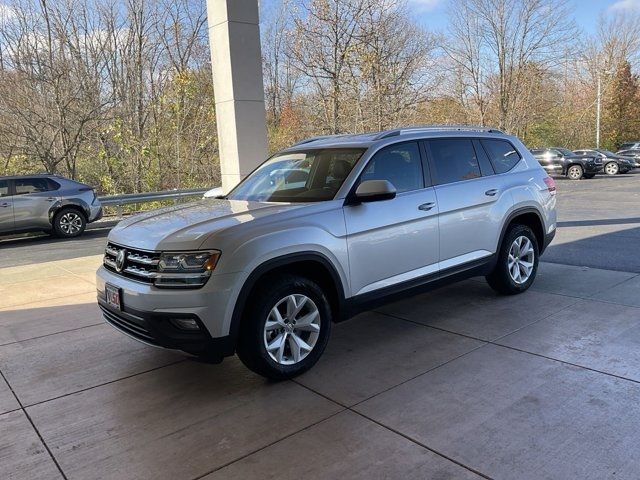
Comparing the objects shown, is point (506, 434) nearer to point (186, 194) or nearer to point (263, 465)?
point (263, 465)

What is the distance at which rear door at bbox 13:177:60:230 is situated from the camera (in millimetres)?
12109

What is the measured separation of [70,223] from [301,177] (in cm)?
999

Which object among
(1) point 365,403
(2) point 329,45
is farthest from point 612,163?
(1) point 365,403

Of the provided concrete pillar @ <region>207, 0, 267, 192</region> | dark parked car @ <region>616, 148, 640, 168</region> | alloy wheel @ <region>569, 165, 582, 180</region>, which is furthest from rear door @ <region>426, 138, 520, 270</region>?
dark parked car @ <region>616, 148, 640, 168</region>

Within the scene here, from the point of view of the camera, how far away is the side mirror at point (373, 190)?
4109 millimetres

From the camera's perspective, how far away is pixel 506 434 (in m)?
3.04

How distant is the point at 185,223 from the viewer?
3943 millimetres

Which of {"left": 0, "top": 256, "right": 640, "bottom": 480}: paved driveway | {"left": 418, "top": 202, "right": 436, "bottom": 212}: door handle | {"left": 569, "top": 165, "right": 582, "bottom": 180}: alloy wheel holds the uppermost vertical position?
{"left": 418, "top": 202, "right": 436, "bottom": 212}: door handle

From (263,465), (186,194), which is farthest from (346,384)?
(186,194)

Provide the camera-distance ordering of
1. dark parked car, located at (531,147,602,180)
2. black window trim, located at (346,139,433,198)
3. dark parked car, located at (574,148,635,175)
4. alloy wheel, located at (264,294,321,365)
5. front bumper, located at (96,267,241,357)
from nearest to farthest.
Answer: front bumper, located at (96,267,241,357), alloy wheel, located at (264,294,321,365), black window trim, located at (346,139,433,198), dark parked car, located at (531,147,602,180), dark parked car, located at (574,148,635,175)

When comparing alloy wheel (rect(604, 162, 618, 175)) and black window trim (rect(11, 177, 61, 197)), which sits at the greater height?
black window trim (rect(11, 177, 61, 197))

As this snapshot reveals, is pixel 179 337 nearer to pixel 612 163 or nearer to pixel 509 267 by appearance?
pixel 509 267

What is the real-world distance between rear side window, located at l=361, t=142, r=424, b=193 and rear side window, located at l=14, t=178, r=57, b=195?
1071 cm

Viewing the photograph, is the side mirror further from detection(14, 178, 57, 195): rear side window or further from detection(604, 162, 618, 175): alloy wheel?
detection(604, 162, 618, 175): alloy wheel
